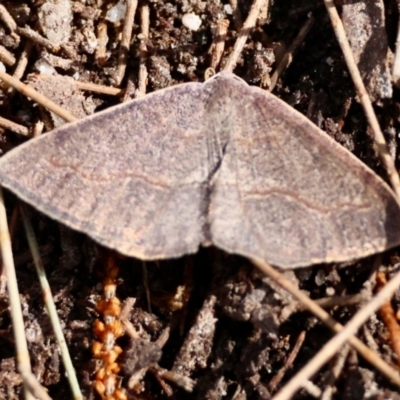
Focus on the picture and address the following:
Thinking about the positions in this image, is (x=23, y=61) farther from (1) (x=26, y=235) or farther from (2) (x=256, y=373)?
(2) (x=256, y=373)

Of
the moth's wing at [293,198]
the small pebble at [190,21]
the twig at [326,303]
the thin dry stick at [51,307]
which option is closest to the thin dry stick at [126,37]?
the small pebble at [190,21]

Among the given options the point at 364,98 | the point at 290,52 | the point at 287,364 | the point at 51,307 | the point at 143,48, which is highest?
the point at 290,52

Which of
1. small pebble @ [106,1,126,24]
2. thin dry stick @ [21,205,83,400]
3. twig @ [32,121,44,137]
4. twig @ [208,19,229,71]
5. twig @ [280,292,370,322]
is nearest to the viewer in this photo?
twig @ [280,292,370,322]

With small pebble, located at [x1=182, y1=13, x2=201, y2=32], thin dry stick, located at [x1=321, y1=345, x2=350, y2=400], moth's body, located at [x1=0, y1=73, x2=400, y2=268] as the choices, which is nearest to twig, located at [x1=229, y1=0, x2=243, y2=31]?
small pebble, located at [x1=182, y1=13, x2=201, y2=32]

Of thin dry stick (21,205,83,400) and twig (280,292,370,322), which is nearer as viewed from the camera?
twig (280,292,370,322)

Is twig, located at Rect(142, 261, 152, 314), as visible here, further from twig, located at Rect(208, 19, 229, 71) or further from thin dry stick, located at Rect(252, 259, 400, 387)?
→ twig, located at Rect(208, 19, 229, 71)

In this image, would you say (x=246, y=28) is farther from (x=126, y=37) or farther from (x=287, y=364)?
(x=287, y=364)

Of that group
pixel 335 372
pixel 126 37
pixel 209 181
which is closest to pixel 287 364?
pixel 335 372
